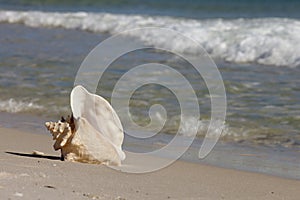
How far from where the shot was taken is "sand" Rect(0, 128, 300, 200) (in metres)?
4.07

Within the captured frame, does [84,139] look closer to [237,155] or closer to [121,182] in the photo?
[121,182]

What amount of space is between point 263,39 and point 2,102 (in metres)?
5.62

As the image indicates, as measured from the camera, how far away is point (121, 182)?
4.52 meters

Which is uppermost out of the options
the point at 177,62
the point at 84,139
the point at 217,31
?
the point at 217,31

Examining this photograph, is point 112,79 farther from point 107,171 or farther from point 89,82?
point 107,171

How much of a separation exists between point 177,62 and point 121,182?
636 cm

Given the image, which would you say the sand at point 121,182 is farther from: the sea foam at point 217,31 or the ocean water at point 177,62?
the sea foam at point 217,31

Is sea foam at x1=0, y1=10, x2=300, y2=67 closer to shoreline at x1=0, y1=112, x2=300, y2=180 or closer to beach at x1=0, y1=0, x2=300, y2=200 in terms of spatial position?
beach at x1=0, y1=0, x2=300, y2=200

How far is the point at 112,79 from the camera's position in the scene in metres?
9.06

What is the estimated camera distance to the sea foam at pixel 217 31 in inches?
454

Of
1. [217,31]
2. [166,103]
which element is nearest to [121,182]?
[166,103]

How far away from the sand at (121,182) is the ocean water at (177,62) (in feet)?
3.45

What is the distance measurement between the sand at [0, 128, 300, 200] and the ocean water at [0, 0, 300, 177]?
3.45ft

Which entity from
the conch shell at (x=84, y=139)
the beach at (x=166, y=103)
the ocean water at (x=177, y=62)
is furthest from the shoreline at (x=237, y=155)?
the conch shell at (x=84, y=139)
